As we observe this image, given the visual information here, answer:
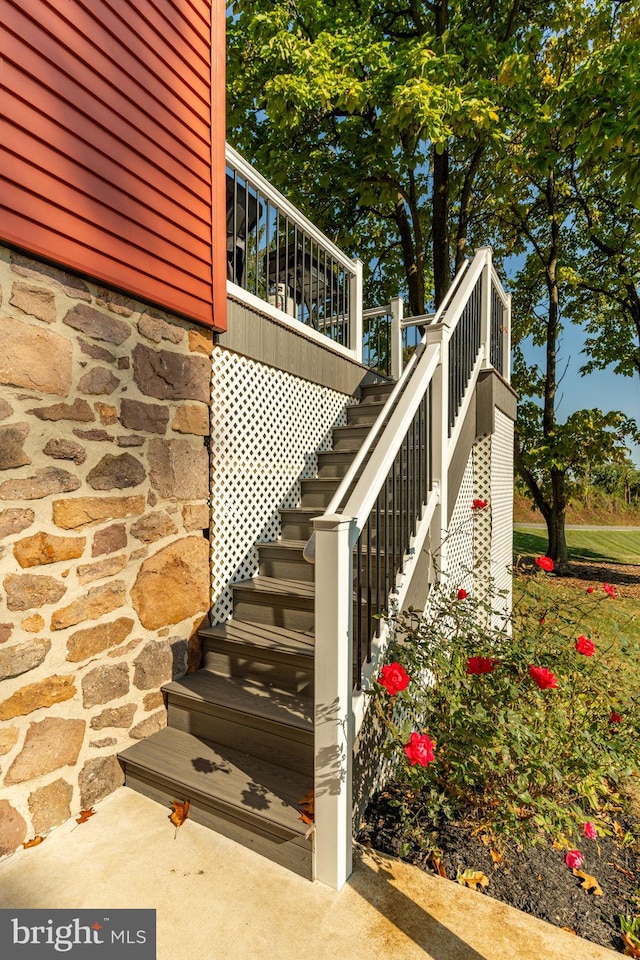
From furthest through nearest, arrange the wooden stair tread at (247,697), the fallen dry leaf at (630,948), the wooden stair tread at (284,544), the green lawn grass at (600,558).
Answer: the green lawn grass at (600,558)
the wooden stair tread at (284,544)
the wooden stair tread at (247,697)
the fallen dry leaf at (630,948)

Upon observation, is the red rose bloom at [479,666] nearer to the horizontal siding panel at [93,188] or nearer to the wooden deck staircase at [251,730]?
the wooden deck staircase at [251,730]

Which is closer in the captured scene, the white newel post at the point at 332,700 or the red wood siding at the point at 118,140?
the white newel post at the point at 332,700

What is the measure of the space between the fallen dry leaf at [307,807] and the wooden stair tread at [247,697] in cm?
25

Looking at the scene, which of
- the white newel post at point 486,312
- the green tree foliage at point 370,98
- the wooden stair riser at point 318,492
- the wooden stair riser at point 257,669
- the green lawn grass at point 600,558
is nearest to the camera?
the wooden stair riser at point 257,669

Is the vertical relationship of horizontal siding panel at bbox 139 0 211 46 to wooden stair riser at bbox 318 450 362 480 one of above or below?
above

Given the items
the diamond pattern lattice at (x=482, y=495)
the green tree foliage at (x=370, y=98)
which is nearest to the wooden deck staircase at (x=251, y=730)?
the diamond pattern lattice at (x=482, y=495)

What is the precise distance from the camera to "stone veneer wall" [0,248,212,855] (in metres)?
2.02

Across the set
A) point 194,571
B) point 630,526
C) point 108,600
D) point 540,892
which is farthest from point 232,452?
point 630,526

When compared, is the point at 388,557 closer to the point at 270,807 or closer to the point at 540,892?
the point at 270,807

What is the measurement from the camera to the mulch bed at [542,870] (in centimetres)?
170

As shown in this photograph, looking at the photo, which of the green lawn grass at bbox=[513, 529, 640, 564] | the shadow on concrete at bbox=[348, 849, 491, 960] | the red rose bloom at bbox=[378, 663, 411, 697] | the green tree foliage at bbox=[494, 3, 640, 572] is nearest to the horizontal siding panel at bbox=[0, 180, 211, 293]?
the red rose bloom at bbox=[378, 663, 411, 697]

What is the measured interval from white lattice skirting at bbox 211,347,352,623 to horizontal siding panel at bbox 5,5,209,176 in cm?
116

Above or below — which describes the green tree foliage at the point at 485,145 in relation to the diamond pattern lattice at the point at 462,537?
above

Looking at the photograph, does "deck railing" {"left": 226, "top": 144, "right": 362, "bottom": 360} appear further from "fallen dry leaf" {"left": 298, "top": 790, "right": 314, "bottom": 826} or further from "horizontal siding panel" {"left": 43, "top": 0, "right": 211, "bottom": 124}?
"fallen dry leaf" {"left": 298, "top": 790, "right": 314, "bottom": 826}
